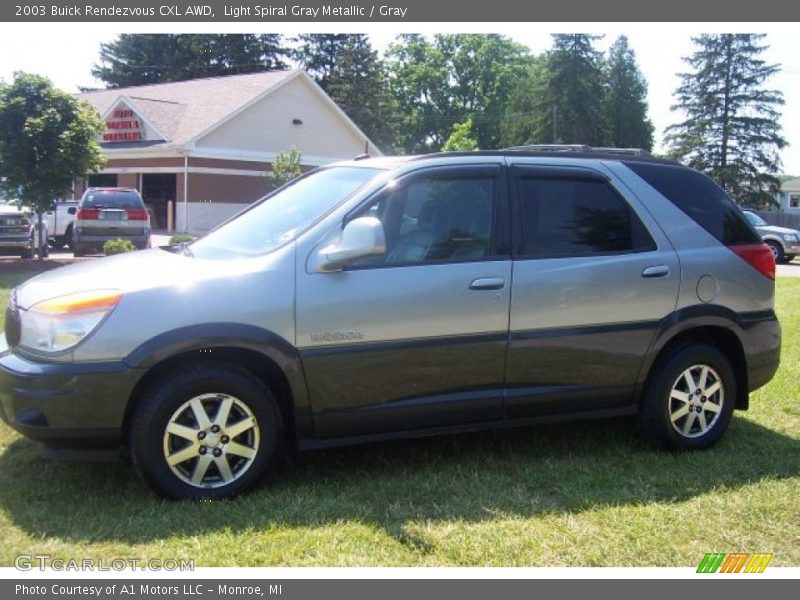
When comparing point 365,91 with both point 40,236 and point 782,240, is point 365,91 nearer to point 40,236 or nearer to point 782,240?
point 782,240

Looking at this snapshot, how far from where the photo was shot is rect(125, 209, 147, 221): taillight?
57.8ft

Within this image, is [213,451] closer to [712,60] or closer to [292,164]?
[292,164]

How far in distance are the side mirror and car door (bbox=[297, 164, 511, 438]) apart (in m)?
0.08

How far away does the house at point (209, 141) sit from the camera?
29250 millimetres

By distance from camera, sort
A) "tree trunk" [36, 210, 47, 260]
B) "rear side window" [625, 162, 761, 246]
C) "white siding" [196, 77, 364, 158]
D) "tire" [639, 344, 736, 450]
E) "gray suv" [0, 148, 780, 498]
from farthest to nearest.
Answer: "white siding" [196, 77, 364, 158]
"tree trunk" [36, 210, 47, 260]
"rear side window" [625, 162, 761, 246]
"tire" [639, 344, 736, 450]
"gray suv" [0, 148, 780, 498]

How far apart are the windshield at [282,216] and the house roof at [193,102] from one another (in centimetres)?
2495

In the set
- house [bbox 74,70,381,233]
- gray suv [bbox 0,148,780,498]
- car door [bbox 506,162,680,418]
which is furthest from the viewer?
house [bbox 74,70,381,233]

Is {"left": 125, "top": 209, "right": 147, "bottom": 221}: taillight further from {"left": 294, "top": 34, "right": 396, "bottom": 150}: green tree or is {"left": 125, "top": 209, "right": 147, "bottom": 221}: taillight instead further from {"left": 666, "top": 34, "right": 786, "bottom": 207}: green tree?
{"left": 666, "top": 34, "right": 786, "bottom": 207}: green tree

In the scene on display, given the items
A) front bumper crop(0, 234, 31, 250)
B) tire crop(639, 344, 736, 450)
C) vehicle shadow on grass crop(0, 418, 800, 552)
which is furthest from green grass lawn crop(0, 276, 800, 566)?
front bumper crop(0, 234, 31, 250)

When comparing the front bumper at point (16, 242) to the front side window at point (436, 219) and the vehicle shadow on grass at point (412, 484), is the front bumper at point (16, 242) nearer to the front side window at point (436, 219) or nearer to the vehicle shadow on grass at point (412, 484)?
the vehicle shadow on grass at point (412, 484)

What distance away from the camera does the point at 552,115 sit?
52.5 metres

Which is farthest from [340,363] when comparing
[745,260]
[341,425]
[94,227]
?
[94,227]

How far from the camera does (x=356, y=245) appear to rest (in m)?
3.97

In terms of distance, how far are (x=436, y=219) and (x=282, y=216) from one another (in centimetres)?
94
